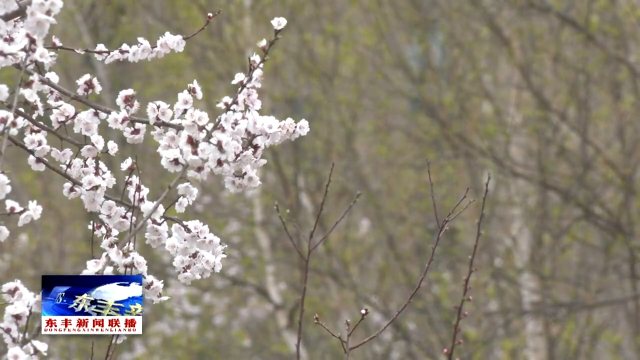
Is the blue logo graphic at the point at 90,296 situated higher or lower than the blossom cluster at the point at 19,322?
higher

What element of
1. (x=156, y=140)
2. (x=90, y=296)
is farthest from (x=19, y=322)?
(x=156, y=140)

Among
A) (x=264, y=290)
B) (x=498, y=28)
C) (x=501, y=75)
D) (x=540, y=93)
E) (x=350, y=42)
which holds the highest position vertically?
(x=501, y=75)

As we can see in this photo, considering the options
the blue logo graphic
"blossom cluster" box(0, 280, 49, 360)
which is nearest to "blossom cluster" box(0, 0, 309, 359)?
the blue logo graphic

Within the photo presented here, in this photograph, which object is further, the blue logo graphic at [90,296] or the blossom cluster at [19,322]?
the blue logo graphic at [90,296]

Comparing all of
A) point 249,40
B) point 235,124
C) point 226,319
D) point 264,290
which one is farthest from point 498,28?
point 226,319

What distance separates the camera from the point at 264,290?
7.85m

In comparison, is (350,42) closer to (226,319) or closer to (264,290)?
(264,290)

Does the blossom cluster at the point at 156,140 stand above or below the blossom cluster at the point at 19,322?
above

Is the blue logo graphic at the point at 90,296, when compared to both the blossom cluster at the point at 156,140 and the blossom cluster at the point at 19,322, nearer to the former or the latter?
the blossom cluster at the point at 156,140

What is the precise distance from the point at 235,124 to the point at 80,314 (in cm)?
83

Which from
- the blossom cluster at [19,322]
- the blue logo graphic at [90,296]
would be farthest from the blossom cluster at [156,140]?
the blossom cluster at [19,322]

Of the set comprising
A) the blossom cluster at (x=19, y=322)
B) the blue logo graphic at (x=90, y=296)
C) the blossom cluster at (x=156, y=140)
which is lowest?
the blossom cluster at (x=19, y=322)

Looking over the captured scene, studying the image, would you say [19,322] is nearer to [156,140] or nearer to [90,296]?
[90,296]

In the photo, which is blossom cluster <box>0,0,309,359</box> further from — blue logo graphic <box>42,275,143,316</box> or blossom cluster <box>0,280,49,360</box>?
blossom cluster <box>0,280,49,360</box>
